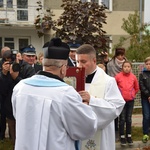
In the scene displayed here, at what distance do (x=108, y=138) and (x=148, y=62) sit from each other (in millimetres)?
3845

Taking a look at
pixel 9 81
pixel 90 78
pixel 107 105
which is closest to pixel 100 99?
pixel 107 105

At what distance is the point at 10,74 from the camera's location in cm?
570

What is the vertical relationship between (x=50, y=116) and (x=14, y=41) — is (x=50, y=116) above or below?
below

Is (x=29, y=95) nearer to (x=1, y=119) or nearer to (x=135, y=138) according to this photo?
(x=1, y=119)

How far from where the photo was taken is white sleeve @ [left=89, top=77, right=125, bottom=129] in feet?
11.3

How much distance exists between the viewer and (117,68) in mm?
7867

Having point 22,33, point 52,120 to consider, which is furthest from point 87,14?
point 22,33

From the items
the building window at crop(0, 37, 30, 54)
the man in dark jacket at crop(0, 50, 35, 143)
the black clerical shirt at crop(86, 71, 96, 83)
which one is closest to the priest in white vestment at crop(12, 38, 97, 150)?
the black clerical shirt at crop(86, 71, 96, 83)

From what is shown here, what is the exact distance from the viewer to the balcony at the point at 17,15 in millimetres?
22523

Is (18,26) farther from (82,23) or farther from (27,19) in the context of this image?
(82,23)

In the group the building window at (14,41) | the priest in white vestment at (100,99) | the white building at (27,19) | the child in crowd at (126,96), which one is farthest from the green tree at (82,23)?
the building window at (14,41)

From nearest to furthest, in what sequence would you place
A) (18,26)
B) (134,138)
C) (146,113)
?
1. (146,113)
2. (134,138)
3. (18,26)

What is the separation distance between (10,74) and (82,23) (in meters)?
1.82

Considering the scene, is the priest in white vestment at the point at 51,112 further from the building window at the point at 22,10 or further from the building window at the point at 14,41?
the building window at the point at 22,10
